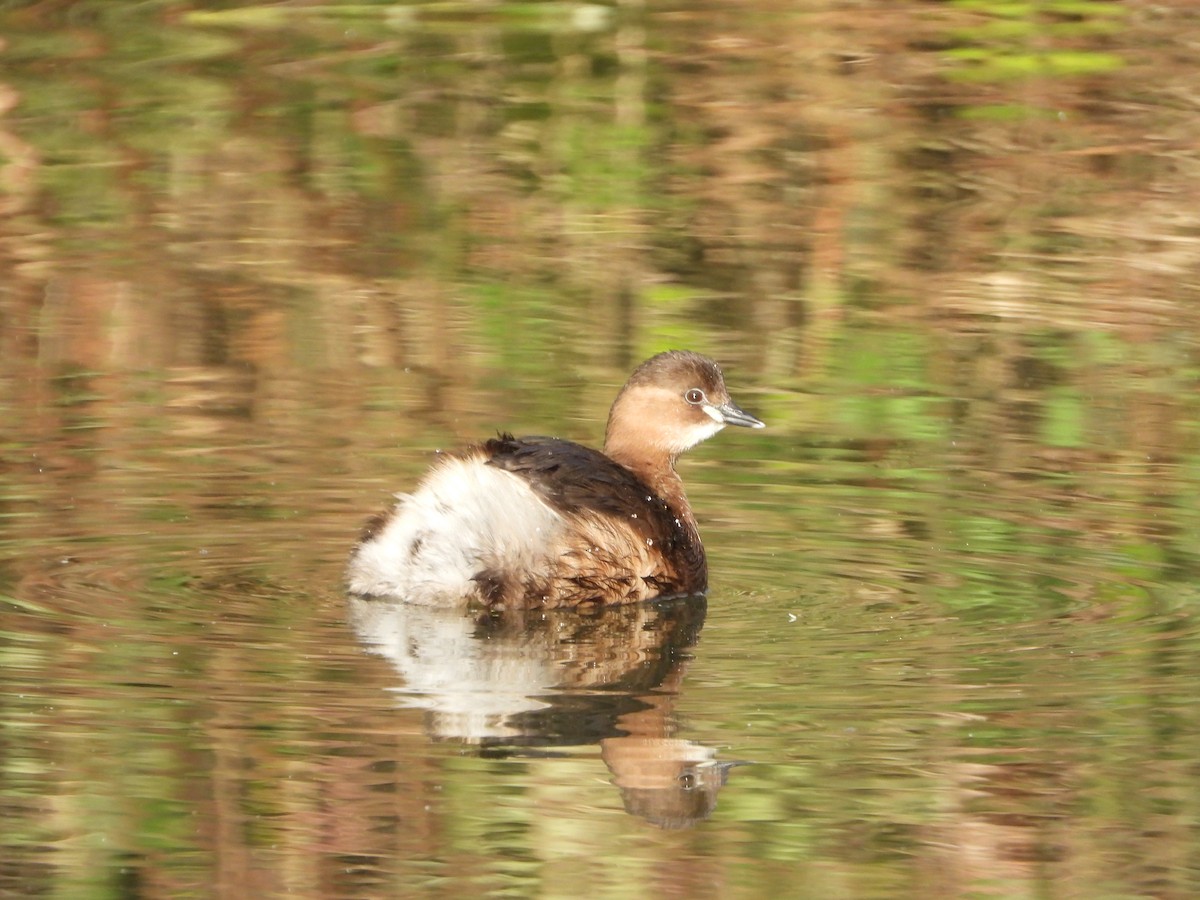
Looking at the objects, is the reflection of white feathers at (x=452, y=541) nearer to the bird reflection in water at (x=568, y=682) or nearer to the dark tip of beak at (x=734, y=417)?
the bird reflection in water at (x=568, y=682)

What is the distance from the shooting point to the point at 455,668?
6.16 meters

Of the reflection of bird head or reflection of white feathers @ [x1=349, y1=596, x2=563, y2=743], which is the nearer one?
the reflection of bird head

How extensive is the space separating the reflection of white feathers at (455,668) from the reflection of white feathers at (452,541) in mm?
74

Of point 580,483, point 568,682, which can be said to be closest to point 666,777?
point 568,682

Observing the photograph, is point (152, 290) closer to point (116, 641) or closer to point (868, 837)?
point (116, 641)

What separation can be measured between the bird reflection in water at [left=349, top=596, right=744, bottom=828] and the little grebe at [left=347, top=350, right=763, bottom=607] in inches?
2.5

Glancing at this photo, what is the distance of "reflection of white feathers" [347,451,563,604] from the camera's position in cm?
677

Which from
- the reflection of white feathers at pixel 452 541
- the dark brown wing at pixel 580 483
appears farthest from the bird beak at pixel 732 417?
the reflection of white feathers at pixel 452 541

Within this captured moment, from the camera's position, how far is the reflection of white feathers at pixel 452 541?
6.77 metres

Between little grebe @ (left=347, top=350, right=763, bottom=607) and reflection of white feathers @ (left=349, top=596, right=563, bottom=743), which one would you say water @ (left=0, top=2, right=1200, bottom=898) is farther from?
little grebe @ (left=347, top=350, right=763, bottom=607)

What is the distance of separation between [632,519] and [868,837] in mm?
2207

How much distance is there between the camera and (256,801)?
519 centimetres

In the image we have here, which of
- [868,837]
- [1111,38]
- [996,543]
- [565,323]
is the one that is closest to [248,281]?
[565,323]

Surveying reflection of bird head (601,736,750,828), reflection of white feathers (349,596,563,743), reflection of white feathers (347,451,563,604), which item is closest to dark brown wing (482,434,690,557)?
reflection of white feathers (347,451,563,604)
